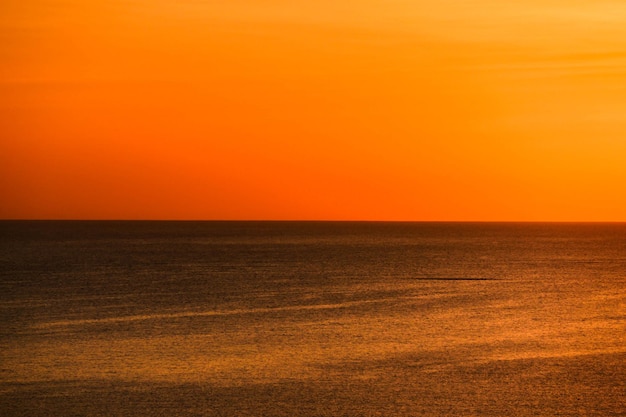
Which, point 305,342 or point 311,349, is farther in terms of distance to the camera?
point 305,342

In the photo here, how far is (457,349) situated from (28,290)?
32.6m

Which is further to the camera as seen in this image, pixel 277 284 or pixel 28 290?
pixel 277 284

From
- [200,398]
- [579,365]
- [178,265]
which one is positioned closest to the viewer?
[200,398]

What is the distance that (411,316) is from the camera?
125ft

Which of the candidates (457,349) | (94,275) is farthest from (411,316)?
(94,275)

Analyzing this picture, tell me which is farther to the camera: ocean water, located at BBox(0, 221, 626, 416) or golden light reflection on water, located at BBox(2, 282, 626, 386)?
golden light reflection on water, located at BBox(2, 282, 626, 386)

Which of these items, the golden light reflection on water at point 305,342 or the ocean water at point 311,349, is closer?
the ocean water at point 311,349

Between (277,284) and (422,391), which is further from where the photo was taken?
(277,284)

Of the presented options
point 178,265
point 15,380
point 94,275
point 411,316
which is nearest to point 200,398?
point 15,380

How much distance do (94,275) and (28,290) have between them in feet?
47.5

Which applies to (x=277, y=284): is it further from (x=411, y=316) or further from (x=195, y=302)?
(x=411, y=316)

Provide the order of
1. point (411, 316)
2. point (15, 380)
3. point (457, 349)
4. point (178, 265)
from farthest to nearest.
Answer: point (178, 265) → point (411, 316) → point (457, 349) → point (15, 380)

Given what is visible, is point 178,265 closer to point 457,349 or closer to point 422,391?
point 457,349

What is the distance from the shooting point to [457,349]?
2831 cm
